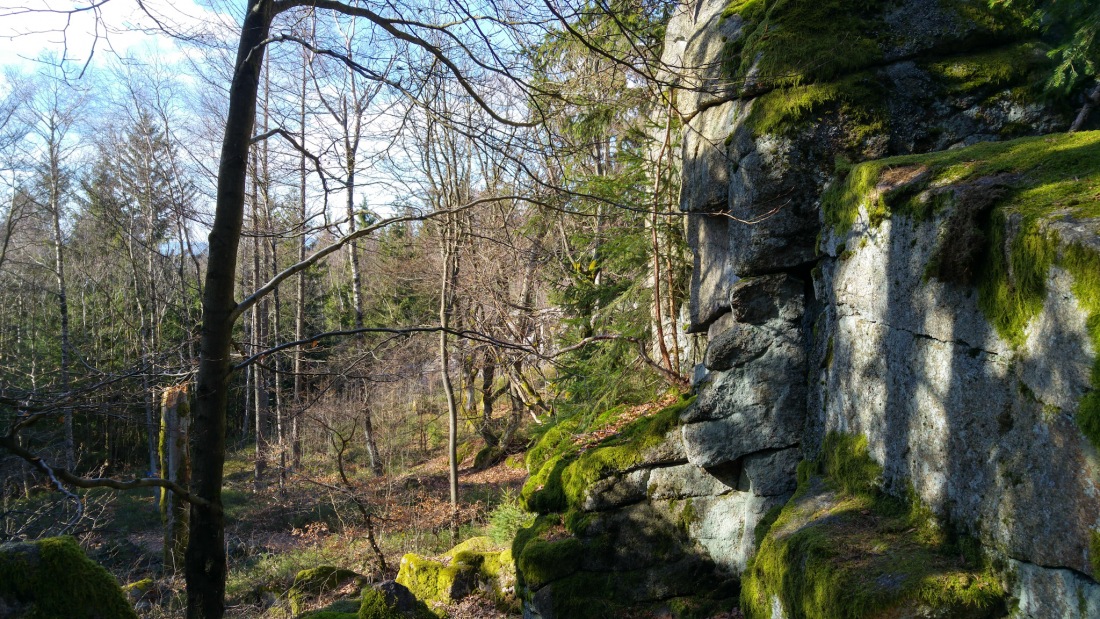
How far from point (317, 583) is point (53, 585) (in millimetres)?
6686

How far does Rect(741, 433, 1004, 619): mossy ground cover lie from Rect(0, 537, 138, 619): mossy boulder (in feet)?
12.2

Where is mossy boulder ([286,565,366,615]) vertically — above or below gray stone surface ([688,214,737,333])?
below

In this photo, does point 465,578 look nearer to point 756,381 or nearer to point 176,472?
point 756,381

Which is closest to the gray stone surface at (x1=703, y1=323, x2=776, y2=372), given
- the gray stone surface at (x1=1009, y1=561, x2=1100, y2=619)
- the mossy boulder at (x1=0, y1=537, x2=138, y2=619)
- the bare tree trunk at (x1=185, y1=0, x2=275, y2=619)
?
the gray stone surface at (x1=1009, y1=561, x2=1100, y2=619)

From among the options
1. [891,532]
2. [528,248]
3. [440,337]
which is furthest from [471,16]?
[528,248]

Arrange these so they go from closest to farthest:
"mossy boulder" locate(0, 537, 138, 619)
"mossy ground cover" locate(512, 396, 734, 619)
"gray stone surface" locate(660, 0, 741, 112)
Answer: "mossy boulder" locate(0, 537, 138, 619) → "mossy ground cover" locate(512, 396, 734, 619) → "gray stone surface" locate(660, 0, 741, 112)

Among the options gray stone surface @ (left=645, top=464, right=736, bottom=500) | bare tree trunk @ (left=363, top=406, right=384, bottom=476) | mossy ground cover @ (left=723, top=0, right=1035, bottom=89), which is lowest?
bare tree trunk @ (left=363, top=406, right=384, bottom=476)

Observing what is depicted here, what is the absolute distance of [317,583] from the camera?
9.56m

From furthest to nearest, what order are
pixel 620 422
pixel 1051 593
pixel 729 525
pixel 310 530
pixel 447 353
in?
pixel 447 353 → pixel 310 530 → pixel 620 422 → pixel 729 525 → pixel 1051 593

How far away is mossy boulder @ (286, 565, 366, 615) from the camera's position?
30.2 feet

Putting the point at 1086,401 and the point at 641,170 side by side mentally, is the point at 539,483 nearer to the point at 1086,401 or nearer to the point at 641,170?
the point at 641,170

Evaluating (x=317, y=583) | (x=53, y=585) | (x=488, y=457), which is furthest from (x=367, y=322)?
(x=53, y=585)

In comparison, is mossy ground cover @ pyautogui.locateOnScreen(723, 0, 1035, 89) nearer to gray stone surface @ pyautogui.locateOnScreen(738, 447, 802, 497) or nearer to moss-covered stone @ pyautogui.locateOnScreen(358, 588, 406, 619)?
gray stone surface @ pyautogui.locateOnScreen(738, 447, 802, 497)

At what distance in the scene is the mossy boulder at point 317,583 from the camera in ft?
30.2
